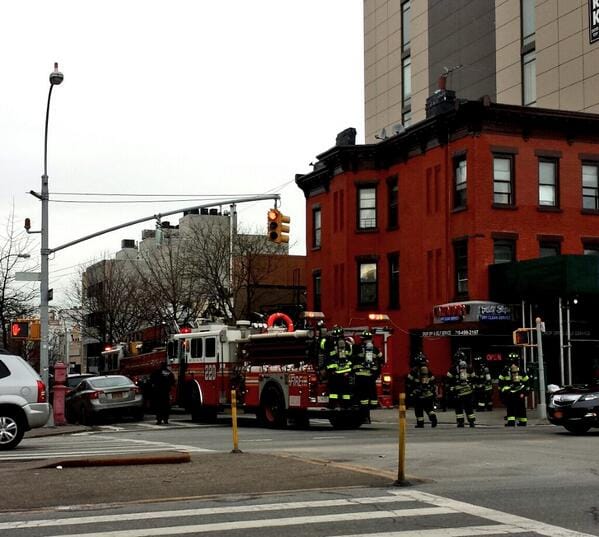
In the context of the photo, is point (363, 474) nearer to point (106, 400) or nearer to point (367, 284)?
point (106, 400)

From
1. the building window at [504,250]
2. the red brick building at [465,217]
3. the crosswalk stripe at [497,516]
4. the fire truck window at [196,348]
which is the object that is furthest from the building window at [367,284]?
the crosswalk stripe at [497,516]

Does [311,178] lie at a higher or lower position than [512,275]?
higher

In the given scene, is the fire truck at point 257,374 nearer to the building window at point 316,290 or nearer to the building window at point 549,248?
the building window at point 549,248

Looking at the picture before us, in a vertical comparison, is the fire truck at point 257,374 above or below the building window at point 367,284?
below

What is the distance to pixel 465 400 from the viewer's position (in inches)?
965

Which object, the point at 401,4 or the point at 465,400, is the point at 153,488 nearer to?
the point at 465,400

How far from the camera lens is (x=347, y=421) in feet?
77.9

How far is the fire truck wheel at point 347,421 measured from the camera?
23.6 m

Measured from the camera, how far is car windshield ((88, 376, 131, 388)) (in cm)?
2748

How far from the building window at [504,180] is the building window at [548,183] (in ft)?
4.29

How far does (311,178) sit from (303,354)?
22.1 meters

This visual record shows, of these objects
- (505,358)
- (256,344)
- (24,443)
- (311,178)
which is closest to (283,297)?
(311,178)

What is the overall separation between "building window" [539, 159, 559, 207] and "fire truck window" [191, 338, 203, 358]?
15126mm

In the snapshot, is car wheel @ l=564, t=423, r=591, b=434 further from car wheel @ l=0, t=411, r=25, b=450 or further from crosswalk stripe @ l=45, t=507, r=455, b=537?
crosswalk stripe @ l=45, t=507, r=455, b=537
